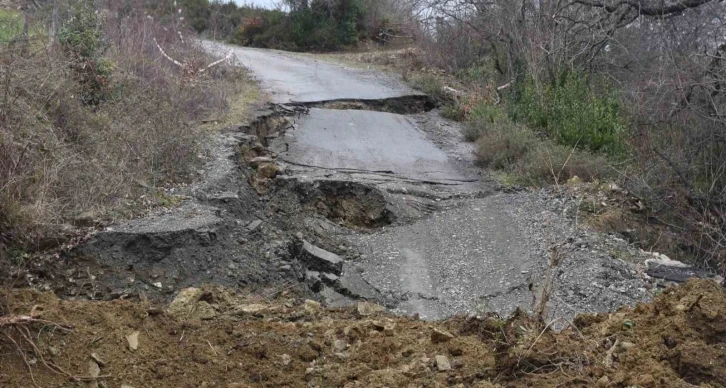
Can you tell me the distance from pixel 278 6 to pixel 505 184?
20040mm

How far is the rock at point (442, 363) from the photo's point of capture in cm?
379

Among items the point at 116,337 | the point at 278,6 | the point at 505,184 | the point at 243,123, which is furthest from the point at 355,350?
the point at 278,6

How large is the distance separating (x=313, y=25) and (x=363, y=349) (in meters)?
22.7

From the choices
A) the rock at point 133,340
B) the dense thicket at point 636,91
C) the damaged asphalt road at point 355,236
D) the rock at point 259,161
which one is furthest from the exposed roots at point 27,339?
the dense thicket at point 636,91

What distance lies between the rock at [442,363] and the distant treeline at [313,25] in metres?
21.9

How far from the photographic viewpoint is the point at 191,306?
510 centimetres

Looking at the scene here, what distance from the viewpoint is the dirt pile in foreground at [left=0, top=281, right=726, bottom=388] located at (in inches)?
141

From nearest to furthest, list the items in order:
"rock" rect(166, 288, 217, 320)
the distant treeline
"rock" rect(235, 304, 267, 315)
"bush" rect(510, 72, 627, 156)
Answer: "rock" rect(166, 288, 217, 320), "rock" rect(235, 304, 267, 315), "bush" rect(510, 72, 627, 156), the distant treeline

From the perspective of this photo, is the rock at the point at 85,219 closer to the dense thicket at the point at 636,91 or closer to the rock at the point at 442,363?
the rock at the point at 442,363

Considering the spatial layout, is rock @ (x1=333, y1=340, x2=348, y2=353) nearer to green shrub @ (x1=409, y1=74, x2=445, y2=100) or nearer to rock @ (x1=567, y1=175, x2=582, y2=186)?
rock @ (x1=567, y1=175, x2=582, y2=186)

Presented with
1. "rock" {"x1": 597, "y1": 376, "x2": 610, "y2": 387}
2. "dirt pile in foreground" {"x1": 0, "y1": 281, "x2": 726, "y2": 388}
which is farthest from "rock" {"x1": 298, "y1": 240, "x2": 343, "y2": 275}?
"rock" {"x1": 597, "y1": 376, "x2": 610, "y2": 387}

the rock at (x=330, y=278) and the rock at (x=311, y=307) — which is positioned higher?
the rock at (x=311, y=307)

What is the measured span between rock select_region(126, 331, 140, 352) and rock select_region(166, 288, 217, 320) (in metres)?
0.91

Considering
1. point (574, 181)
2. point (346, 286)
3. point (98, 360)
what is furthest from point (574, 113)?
point (98, 360)
